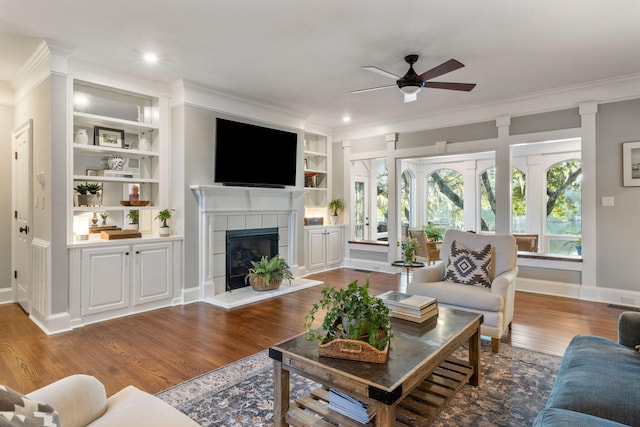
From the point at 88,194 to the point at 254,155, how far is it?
2.09m

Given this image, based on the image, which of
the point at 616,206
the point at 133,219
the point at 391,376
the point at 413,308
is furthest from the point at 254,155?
the point at 616,206

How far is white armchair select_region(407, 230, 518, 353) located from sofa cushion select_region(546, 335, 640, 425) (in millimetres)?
997

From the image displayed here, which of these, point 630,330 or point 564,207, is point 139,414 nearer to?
point 630,330

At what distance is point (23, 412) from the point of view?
36.7 inches

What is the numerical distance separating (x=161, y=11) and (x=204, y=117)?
74.4 inches

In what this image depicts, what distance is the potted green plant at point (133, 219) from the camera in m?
4.45

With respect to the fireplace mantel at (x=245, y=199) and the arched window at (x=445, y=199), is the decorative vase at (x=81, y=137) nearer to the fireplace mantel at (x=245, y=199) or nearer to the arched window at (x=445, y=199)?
the fireplace mantel at (x=245, y=199)

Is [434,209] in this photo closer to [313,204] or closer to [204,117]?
[313,204]

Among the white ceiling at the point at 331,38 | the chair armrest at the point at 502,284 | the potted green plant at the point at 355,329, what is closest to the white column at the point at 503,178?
the white ceiling at the point at 331,38

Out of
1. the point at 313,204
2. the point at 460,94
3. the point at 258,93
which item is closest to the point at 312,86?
the point at 258,93

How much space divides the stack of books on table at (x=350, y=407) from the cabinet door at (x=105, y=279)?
305 cm

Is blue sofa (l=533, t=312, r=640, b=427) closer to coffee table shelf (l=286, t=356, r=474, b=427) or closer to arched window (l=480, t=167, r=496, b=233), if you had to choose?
coffee table shelf (l=286, t=356, r=474, b=427)

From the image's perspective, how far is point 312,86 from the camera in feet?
15.0

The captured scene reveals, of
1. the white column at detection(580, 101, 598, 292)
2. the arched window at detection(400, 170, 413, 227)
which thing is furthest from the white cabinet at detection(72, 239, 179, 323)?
the arched window at detection(400, 170, 413, 227)
